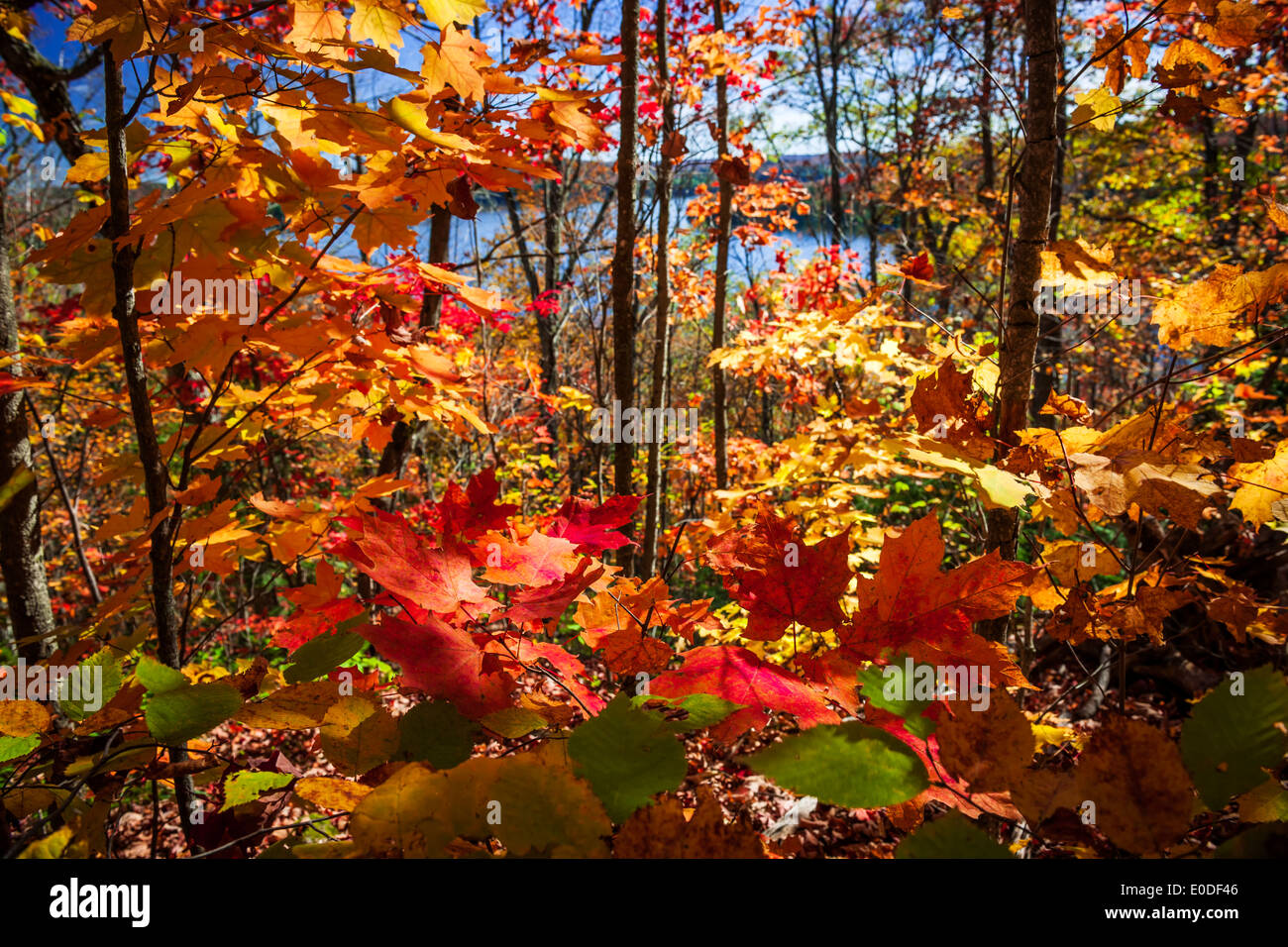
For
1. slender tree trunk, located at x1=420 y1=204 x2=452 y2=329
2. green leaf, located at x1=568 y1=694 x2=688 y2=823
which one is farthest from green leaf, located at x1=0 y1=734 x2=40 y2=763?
slender tree trunk, located at x1=420 y1=204 x2=452 y2=329

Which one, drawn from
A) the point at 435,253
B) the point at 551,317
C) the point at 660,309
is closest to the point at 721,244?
the point at 660,309

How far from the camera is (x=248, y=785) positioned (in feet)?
2.64

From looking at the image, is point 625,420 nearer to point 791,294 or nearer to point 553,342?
point 791,294

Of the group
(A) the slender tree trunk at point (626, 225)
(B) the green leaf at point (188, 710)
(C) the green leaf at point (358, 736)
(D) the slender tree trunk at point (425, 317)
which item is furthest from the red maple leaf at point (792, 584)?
(D) the slender tree trunk at point (425, 317)

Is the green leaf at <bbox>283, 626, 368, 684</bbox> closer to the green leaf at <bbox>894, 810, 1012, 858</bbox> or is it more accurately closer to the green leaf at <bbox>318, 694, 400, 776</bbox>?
the green leaf at <bbox>318, 694, 400, 776</bbox>

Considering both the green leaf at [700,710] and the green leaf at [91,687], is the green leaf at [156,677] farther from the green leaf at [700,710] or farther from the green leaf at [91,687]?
the green leaf at [700,710]

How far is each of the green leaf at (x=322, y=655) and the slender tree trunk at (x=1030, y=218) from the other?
1.19m

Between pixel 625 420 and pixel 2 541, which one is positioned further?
pixel 2 541

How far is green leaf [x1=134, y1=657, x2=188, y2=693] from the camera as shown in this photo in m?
0.62

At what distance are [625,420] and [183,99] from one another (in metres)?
1.55

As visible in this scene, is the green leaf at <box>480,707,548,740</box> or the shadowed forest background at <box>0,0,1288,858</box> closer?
the shadowed forest background at <box>0,0,1288,858</box>

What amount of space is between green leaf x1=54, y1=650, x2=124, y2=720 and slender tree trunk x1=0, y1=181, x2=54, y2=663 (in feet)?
7.36

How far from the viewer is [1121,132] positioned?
362 inches
